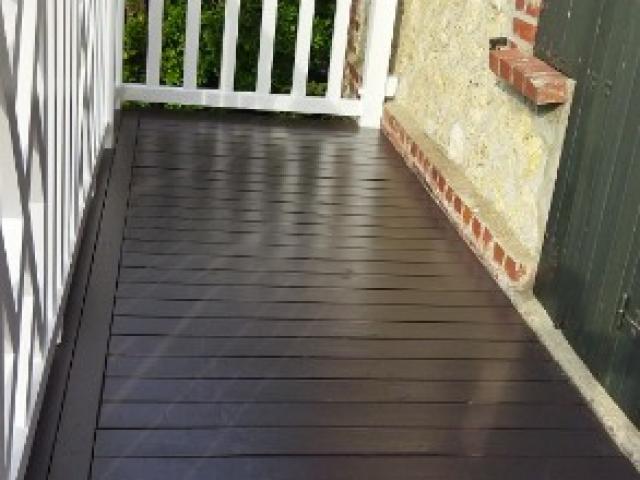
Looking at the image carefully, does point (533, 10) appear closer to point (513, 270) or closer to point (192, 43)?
point (513, 270)

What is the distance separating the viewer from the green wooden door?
274 cm

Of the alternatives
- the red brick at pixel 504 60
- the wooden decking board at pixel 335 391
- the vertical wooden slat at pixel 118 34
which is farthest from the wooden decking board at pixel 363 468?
the vertical wooden slat at pixel 118 34

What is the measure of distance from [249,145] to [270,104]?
0.51 metres

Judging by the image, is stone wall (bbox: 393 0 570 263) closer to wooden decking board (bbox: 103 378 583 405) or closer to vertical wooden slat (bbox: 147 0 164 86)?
wooden decking board (bbox: 103 378 583 405)

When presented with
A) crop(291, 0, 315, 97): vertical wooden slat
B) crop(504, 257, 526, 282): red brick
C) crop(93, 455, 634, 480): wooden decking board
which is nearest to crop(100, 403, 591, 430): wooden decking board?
crop(93, 455, 634, 480): wooden decking board

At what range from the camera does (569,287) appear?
3.14 m

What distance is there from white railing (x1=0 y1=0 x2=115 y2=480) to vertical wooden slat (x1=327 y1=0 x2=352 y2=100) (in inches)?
85.3

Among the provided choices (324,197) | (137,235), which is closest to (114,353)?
(137,235)

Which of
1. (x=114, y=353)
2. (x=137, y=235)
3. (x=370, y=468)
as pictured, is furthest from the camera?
(x=137, y=235)

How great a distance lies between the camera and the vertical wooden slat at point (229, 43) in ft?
17.2

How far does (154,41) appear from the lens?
17.6 feet

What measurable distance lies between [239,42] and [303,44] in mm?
1204

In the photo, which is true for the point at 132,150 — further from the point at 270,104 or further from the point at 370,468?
the point at 370,468

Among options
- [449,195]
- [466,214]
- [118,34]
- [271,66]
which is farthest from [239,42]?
[466,214]
